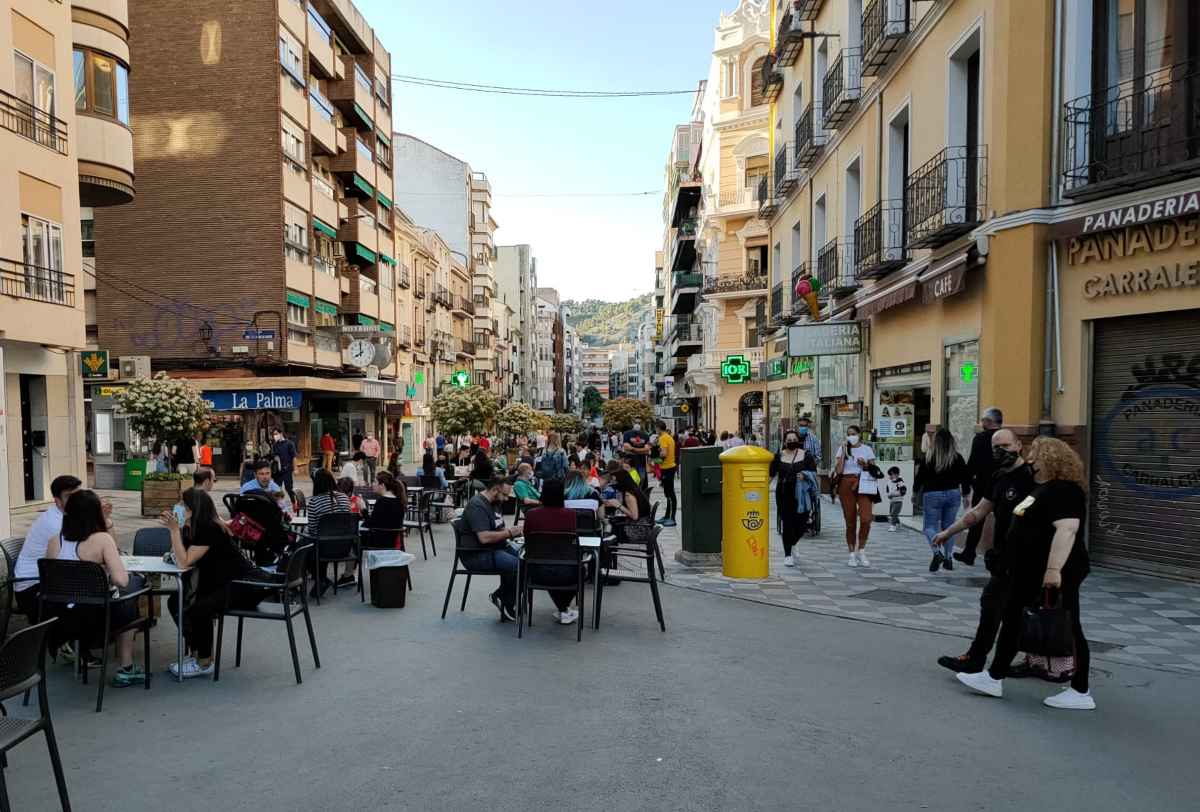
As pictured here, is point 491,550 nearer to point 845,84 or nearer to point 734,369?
point 845,84

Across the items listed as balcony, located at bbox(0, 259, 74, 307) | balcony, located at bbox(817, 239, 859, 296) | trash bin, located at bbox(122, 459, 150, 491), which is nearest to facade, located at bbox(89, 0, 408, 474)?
trash bin, located at bbox(122, 459, 150, 491)

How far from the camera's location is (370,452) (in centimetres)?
2333

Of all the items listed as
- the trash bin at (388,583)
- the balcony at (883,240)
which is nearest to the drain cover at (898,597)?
the trash bin at (388,583)

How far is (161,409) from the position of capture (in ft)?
60.0

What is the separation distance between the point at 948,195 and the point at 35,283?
1715 cm

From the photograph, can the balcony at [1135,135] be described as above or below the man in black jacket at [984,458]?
above

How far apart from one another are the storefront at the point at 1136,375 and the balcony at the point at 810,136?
10.7 m

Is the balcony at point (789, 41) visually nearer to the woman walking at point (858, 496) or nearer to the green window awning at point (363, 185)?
the woman walking at point (858, 496)

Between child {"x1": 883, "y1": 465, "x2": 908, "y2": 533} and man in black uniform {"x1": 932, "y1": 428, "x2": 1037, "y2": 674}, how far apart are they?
7961mm

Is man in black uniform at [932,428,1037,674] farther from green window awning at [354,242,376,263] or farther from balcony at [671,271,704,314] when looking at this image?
balcony at [671,271,704,314]

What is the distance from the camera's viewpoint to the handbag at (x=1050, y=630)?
5402mm

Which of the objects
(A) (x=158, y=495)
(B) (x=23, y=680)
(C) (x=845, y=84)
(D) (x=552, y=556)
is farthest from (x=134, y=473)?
(B) (x=23, y=680)

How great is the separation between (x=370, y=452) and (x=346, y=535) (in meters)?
14.6

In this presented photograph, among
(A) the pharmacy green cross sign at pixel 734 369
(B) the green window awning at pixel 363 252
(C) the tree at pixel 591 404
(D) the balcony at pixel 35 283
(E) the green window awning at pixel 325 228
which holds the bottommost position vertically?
(C) the tree at pixel 591 404
